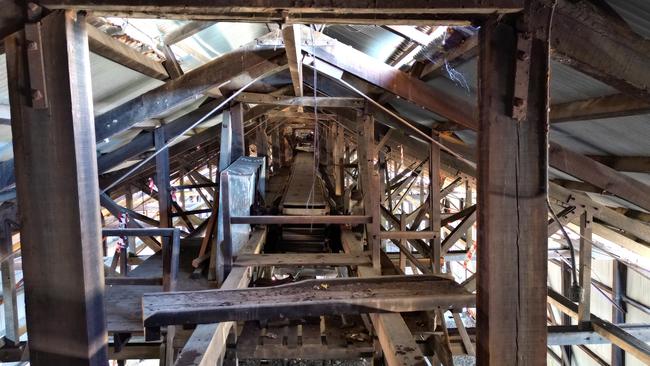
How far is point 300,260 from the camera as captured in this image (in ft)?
13.0

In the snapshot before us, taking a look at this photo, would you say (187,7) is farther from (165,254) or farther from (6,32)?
(165,254)

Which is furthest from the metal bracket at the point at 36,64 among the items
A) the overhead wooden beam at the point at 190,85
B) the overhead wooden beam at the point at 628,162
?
the overhead wooden beam at the point at 628,162

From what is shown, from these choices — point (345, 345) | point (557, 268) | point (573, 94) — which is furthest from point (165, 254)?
A: point (557, 268)

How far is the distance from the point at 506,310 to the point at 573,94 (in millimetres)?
1930

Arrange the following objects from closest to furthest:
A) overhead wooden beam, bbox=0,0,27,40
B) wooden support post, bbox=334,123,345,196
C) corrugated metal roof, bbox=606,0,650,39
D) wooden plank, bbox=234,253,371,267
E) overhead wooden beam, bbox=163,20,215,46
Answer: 1. overhead wooden beam, bbox=0,0,27,40
2. corrugated metal roof, bbox=606,0,650,39
3. overhead wooden beam, bbox=163,20,215,46
4. wooden plank, bbox=234,253,371,267
5. wooden support post, bbox=334,123,345,196

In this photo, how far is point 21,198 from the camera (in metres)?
1.42

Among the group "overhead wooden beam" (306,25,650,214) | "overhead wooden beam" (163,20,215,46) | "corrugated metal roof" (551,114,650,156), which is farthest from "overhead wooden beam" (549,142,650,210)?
"overhead wooden beam" (163,20,215,46)

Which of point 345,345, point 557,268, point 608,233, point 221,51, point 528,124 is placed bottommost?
point 557,268

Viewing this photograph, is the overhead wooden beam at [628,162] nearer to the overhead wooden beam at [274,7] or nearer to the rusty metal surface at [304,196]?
the overhead wooden beam at [274,7]

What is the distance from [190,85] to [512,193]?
3218 mm

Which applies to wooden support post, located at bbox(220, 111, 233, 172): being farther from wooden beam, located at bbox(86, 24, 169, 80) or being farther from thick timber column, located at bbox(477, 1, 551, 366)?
thick timber column, located at bbox(477, 1, 551, 366)

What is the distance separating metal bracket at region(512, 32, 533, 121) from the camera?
4.74ft

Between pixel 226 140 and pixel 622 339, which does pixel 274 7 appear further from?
pixel 622 339

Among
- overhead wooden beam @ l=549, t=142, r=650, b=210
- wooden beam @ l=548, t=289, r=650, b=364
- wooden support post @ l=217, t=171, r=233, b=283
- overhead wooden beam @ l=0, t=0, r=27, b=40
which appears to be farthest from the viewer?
wooden support post @ l=217, t=171, r=233, b=283
